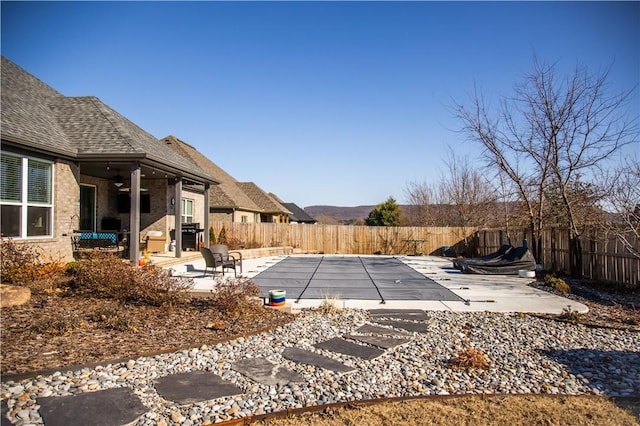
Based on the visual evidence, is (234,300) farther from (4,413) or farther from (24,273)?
(24,273)

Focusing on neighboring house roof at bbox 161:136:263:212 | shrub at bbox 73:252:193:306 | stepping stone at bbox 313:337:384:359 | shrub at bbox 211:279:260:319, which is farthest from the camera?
neighboring house roof at bbox 161:136:263:212

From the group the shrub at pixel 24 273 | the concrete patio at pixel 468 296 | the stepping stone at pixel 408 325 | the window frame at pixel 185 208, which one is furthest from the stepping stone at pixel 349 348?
the window frame at pixel 185 208

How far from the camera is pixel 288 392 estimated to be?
3580 mm

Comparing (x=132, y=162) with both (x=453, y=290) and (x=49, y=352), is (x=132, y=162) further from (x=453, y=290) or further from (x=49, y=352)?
(x=453, y=290)

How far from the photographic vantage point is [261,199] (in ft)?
108

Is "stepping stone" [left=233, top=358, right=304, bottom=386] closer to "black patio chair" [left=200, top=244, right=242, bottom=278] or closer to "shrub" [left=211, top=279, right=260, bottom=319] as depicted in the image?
"shrub" [left=211, top=279, right=260, bottom=319]

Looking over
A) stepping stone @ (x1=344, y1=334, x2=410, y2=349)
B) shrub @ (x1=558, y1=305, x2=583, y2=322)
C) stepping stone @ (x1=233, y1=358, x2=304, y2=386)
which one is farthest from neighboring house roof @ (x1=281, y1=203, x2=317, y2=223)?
stepping stone @ (x1=233, y1=358, x2=304, y2=386)

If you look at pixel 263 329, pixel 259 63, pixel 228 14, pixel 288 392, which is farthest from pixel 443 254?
pixel 288 392

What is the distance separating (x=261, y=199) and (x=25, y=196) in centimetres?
2393

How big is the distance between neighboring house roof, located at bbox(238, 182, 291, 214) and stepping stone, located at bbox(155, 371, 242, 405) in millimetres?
27527

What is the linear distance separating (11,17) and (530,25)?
1305 cm

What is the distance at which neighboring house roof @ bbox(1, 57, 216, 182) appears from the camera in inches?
371

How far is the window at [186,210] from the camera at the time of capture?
17266 millimetres

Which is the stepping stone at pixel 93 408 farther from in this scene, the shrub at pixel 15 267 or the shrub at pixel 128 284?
the shrub at pixel 15 267
